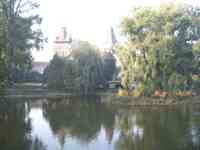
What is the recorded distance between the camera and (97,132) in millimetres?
16094

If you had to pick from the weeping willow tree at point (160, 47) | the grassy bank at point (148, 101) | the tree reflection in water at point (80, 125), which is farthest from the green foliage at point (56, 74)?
the tree reflection in water at point (80, 125)

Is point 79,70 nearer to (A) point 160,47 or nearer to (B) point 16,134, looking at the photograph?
(A) point 160,47

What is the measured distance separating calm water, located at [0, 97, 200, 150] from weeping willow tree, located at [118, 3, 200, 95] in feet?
38.9

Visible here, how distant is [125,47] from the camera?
35.0 metres

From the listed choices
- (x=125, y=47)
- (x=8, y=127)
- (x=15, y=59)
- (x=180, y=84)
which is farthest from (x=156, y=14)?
(x=8, y=127)

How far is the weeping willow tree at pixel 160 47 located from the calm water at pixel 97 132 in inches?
467

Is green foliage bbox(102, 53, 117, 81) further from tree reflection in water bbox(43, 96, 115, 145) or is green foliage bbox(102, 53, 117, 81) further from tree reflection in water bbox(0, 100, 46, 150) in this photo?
tree reflection in water bbox(0, 100, 46, 150)

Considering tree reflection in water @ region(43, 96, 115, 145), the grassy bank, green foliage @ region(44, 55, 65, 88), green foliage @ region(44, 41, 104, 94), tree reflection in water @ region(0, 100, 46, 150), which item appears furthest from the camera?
green foliage @ region(44, 55, 65, 88)

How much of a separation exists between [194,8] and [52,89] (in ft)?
73.7

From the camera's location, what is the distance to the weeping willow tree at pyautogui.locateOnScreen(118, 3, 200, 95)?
32938 mm

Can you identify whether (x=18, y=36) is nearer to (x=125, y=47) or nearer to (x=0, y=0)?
(x=0, y=0)

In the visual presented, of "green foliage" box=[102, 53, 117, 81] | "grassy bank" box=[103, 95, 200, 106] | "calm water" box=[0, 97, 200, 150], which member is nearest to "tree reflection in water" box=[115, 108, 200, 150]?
"calm water" box=[0, 97, 200, 150]

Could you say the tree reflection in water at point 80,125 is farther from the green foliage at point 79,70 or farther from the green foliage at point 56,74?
the green foliage at point 56,74

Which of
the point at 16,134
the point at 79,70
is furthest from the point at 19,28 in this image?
the point at 16,134
